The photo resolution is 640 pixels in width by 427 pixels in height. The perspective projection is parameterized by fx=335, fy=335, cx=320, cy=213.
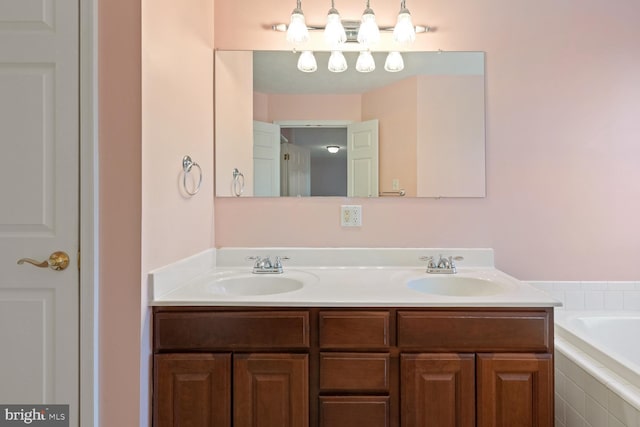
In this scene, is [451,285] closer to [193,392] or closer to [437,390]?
[437,390]

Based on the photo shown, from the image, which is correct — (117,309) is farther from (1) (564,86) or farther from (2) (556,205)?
(1) (564,86)

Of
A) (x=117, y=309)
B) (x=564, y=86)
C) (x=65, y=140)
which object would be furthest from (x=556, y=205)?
(x=65, y=140)

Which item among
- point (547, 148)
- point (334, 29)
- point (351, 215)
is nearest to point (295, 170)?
point (351, 215)

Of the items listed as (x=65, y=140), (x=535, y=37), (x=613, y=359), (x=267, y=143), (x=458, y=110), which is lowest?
(x=613, y=359)

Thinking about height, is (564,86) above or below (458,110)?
above

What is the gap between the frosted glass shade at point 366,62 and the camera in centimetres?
179

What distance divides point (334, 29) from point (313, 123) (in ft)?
1.61

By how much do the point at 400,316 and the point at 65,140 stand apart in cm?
133

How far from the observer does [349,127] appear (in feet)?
5.88

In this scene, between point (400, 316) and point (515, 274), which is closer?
point (400, 316)

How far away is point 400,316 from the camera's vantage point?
1215mm

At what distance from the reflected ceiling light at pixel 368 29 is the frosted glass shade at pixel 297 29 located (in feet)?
0.95

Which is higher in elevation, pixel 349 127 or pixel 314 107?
pixel 314 107

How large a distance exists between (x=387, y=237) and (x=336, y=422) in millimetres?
922
